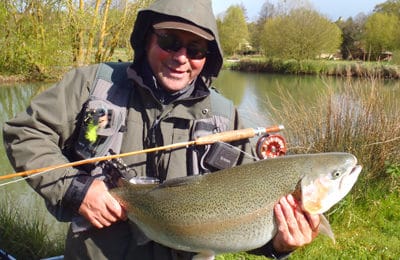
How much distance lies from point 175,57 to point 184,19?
0.76 ft

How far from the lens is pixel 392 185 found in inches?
275

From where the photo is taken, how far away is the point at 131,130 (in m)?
2.40

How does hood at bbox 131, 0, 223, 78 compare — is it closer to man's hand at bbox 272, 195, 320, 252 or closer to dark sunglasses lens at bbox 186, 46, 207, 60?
dark sunglasses lens at bbox 186, 46, 207, 60

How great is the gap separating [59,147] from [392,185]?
621cm

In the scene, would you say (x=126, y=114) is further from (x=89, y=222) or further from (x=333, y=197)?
(x=333, y=197)

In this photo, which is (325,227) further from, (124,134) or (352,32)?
(352,32)

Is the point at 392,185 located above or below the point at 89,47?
below

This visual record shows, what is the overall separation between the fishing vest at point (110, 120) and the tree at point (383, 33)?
4859 centimetres

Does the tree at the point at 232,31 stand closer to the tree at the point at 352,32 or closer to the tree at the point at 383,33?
the tree at the point at 352,32

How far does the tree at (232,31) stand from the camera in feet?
214

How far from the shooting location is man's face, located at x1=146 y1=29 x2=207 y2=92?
2381 millimetres

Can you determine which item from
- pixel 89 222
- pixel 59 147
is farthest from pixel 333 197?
pixel 59 147

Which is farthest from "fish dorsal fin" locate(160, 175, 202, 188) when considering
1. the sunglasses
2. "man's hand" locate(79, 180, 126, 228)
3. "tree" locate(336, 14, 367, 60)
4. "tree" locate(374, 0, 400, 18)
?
"tree" locate(374, 0, 400, 18)

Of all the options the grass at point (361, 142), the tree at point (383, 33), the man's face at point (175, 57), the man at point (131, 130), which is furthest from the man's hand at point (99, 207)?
the tree at point (383, 33)
